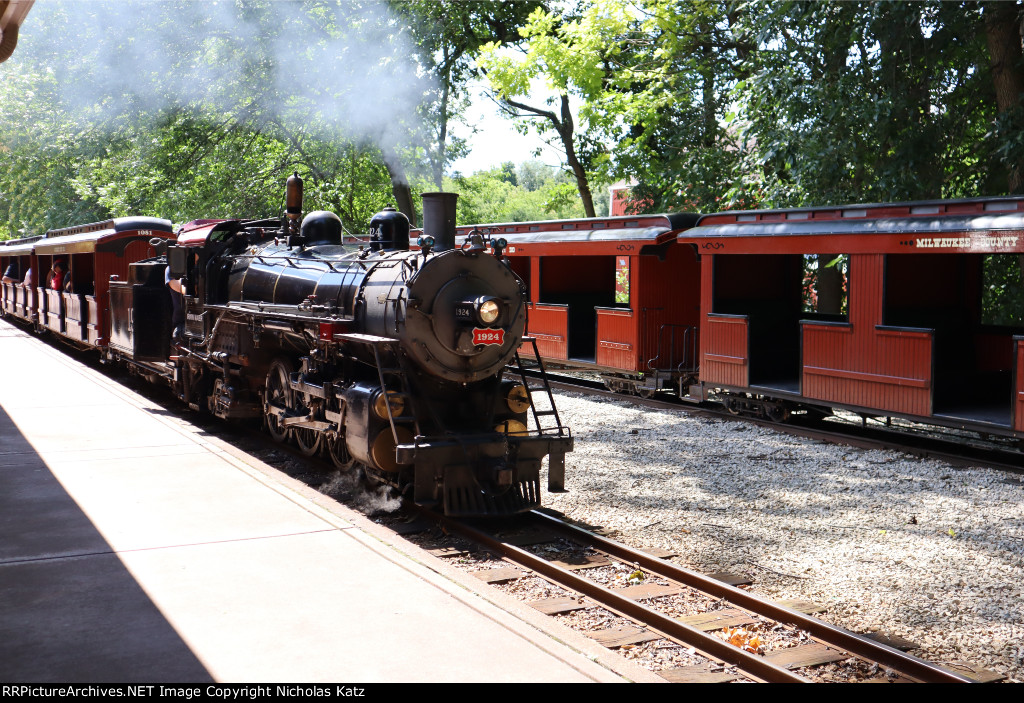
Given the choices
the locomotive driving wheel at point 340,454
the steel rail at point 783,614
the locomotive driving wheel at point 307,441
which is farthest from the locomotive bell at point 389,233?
the steel rail at point 783,614

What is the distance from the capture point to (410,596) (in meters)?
5.23

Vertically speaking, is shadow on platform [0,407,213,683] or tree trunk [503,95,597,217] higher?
tree trunk [503,95,597,217]

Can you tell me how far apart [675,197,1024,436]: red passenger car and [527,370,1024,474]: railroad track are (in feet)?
1.22

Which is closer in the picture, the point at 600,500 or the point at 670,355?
the point at 600,500

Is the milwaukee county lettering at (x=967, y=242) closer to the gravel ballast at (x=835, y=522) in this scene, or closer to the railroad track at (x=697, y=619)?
the gravel ballast at (x=835, y=522)

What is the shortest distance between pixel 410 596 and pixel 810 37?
12.7m

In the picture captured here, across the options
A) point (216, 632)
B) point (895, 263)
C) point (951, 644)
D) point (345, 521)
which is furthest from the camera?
point (895, 263)

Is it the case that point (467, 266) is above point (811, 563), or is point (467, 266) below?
above

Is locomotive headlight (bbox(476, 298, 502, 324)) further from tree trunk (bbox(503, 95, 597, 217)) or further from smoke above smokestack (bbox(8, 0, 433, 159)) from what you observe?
tree trunk (bbox(503, 95, 597, 217))

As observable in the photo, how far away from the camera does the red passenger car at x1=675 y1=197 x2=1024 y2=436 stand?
9.88 m

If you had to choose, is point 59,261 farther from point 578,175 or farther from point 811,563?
point 811,563

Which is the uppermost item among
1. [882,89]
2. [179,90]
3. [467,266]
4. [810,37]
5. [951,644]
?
[179,90]

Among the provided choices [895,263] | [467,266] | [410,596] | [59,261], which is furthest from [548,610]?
[59,261]

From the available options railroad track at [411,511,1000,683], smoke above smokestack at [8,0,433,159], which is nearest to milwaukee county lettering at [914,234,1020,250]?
railroad track at [411,511,1000,683]
